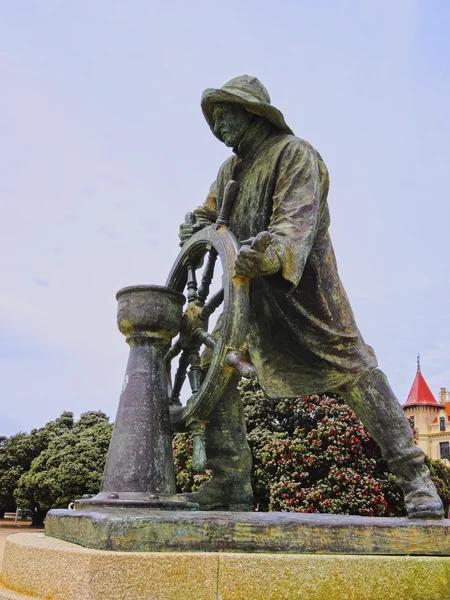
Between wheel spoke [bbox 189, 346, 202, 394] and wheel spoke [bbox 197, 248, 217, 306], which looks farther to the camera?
wheel spoke [bbox 197, 248, 217, 306]

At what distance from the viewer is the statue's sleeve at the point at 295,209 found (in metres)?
3.52

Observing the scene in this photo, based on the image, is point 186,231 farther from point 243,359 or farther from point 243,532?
point 243,532

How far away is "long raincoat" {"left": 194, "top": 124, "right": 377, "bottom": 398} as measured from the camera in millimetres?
3811

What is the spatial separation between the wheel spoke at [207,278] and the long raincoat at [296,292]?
0.26 meters

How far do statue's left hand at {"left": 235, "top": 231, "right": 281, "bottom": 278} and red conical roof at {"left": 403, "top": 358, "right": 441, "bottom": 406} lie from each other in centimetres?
5723

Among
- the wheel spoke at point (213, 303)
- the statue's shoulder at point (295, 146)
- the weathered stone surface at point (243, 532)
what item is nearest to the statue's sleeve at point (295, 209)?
the statue's shoulder at point (295, 146)

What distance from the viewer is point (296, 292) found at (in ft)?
12.9

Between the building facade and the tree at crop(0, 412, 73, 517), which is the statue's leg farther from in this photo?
the building facade

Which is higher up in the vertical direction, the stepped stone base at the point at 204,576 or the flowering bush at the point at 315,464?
the flowering bush at the point at 315,464

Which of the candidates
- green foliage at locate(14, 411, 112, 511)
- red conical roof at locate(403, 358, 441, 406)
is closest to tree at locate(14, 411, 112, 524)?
green foliage at locate(14, 411, 112, 511)

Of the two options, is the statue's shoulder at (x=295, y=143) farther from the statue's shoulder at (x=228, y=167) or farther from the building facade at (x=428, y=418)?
the building facade at (x=428, y=418)

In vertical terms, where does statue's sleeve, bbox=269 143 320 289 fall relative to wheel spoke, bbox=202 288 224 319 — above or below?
above

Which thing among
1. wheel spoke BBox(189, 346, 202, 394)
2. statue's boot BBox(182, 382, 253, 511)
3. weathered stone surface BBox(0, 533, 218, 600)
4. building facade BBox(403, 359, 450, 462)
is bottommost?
weathered stone surface BBox(0, 533, 218, 600)

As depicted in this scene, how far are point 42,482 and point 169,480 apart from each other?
68.0 ft
